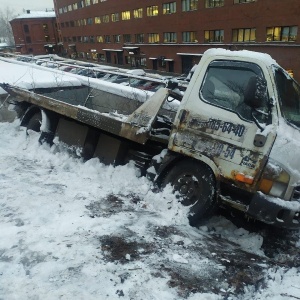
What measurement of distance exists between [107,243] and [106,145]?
8.84ft

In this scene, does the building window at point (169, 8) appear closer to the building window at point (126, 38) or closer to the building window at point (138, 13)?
the building window at point (138, 13)

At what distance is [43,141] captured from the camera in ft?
23.5

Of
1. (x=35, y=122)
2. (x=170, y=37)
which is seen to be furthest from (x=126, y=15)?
(x=35, y=122)

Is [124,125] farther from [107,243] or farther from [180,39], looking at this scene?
[180,39]

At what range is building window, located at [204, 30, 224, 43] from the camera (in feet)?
105

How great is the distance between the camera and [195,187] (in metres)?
4.52

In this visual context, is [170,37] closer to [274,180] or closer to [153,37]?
[153,37]

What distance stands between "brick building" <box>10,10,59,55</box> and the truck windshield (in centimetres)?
7486

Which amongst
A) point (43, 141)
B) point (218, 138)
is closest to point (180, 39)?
point (43, 141)

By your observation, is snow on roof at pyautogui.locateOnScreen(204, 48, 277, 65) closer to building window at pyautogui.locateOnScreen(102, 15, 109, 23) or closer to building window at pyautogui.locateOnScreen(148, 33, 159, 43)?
building window at pyautogui.locateOnScreen(148, 33, 159, 43)

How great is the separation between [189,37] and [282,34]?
1180 cm

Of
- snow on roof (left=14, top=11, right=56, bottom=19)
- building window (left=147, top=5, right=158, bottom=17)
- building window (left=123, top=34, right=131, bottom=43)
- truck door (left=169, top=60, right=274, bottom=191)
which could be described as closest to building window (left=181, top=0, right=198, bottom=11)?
building window (left=147, top=5, right=158, bottom=17)

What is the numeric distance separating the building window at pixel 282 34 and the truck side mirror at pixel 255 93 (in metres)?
25.2

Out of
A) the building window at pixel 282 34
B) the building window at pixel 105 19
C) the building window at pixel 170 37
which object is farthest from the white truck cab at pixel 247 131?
the building window at pixel 105 19
